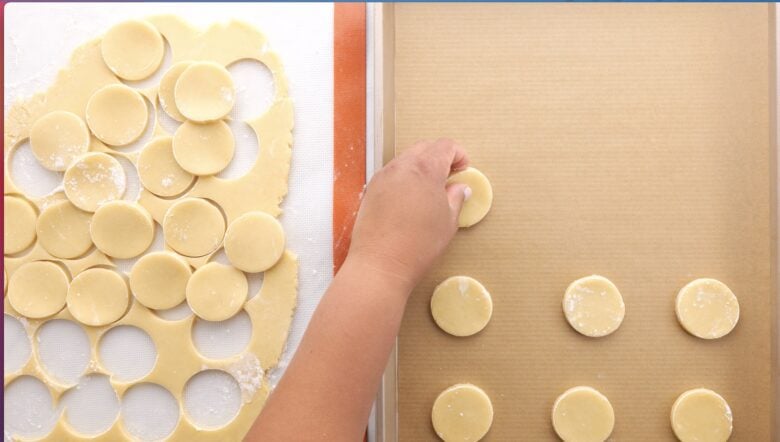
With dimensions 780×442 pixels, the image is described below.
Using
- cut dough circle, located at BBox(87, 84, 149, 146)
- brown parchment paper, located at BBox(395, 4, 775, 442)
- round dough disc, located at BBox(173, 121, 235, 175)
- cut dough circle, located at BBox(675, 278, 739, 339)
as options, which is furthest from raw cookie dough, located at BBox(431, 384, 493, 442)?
cut dough circle, located at BBox(87, 84, 149, 146)

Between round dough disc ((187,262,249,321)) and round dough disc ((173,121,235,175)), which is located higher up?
round dough disc ((173,121,235,175))

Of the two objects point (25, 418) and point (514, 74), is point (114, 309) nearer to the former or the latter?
point (25, 418)

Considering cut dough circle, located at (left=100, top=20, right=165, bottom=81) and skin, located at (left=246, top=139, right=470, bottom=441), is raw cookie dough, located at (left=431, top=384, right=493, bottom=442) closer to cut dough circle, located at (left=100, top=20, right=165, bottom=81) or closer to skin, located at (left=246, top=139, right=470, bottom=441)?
skin, located at (left=246, top=139, right=470, bottom=441)

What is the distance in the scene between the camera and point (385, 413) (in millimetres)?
735

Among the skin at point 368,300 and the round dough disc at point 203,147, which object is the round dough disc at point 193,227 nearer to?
the round dough disc at point 203,147

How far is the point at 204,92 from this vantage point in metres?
0.79

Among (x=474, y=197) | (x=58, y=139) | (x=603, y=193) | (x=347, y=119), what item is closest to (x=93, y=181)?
(x=58, y=139)

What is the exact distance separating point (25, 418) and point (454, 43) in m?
0.74

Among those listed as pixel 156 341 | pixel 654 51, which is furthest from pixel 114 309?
pixel 654 51

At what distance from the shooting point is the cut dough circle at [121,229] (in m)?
0.78

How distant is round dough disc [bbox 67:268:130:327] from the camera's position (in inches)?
30.7

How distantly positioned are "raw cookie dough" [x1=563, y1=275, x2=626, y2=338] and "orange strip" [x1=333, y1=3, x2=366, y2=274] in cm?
29

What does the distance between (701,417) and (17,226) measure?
902 millimetres

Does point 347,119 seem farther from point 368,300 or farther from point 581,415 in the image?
point 581,415
